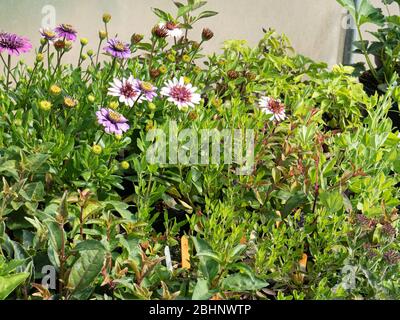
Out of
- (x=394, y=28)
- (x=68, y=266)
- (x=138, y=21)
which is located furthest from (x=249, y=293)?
(x=394, y=28)

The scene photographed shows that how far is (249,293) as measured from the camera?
71.7 inches

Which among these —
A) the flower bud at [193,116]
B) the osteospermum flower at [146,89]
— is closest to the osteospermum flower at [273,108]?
the flower bud at [193,116]

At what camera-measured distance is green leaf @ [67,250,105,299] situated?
5.35 ft

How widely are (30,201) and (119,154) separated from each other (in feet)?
1.54

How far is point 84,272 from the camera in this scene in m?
1.64

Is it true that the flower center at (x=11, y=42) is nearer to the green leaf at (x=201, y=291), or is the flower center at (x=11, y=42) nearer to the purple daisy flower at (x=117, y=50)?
the purple daisy flower at (x=117, y=50)

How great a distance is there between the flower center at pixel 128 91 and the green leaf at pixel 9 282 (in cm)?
70

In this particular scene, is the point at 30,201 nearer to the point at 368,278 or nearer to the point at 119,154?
the point at 119,154

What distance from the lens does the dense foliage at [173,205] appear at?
1.71m

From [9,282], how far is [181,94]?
2.95 ft

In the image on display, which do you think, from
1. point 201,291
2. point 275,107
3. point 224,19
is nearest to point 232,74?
point 275,107

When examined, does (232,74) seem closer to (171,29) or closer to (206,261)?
(171,29)

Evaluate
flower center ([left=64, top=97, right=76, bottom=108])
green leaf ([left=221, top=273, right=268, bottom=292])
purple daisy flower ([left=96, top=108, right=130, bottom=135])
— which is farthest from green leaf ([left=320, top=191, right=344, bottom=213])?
flower center ([left=64, top=97, right=76, bottom=108])
